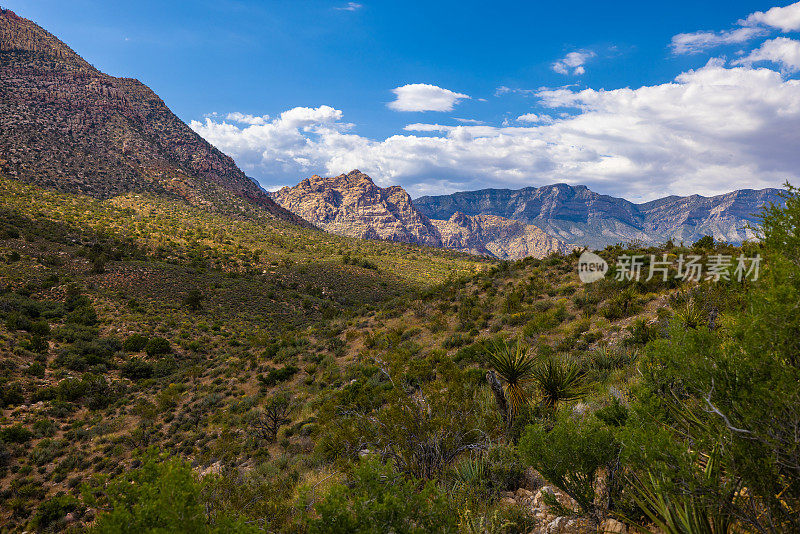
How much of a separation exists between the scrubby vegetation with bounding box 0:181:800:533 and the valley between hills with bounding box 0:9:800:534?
5 cm

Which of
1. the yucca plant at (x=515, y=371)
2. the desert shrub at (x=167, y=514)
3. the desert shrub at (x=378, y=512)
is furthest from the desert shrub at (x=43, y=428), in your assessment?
the yucca plant at (x=515, y=371)

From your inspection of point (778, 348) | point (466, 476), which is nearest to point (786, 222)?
point (778, 348)

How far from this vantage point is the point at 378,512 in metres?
2.96

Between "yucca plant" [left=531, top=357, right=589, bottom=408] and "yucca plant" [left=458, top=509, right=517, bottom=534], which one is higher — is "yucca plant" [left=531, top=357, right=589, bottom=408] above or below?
above

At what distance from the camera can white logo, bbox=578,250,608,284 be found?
1888cm

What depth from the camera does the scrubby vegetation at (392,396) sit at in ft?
9.66

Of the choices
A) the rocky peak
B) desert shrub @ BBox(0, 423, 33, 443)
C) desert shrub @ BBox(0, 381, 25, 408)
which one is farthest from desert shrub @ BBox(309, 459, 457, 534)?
the rocky peak

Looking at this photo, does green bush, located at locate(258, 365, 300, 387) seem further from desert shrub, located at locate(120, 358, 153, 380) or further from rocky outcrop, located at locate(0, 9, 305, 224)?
rocky outcrop, located at locate(0, 9, 305, 224)

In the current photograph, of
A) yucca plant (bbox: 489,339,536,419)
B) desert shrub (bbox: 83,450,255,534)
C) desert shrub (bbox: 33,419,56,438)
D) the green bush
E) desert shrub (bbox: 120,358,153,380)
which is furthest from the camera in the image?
desert shrub (bbox: 120,358,153,380)

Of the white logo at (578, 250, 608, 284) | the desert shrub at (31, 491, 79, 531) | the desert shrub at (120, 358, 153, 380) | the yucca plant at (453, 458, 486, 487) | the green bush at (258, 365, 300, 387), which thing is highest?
the white logo at (578, 250, 608, 284)

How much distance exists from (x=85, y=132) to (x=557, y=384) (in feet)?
299

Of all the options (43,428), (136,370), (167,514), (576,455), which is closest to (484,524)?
(576,455)

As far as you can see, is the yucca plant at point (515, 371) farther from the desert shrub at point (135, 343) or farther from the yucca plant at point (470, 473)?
the desert shrub at point (135, 343)

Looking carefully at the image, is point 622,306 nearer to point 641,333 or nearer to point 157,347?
point 641,333
